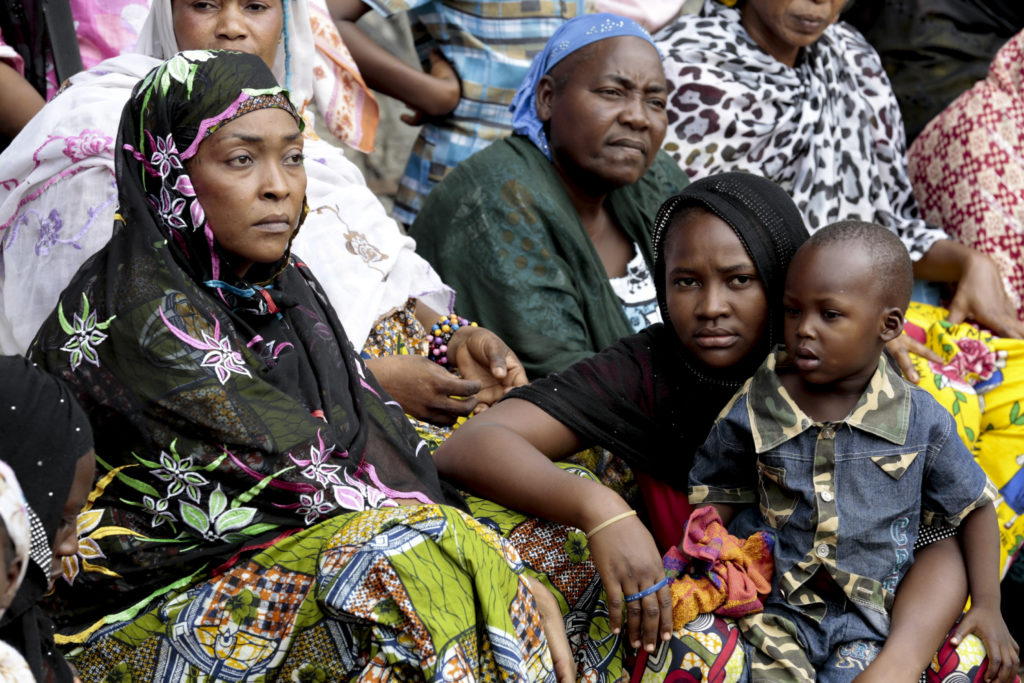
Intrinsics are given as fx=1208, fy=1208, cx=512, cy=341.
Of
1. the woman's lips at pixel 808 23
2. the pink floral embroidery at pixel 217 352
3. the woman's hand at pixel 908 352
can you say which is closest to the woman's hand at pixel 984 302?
the woman's hand at pixel 908 352

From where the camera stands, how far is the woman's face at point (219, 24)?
339cm

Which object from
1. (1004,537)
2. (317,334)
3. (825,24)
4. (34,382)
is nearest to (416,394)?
(317,334)

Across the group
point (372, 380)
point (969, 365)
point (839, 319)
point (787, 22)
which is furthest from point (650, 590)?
point (787, 22)

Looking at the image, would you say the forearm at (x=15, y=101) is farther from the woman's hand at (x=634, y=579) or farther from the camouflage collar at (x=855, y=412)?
the camouflage collar at (x=855, y=412)

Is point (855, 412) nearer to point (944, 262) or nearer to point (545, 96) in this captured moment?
point (545, 96)

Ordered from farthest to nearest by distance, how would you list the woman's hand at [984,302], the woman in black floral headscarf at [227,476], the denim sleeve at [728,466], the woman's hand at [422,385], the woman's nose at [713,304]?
the woman's hand at [984,302]
the woman's hand at [422,385]
the woman's nose at [713,304]
the denim sleeve at [728,466]
the woman in black floral headscarf at [227,476]

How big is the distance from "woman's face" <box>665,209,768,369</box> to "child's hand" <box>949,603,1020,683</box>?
780 mm

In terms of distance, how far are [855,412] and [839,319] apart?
0.21 meters

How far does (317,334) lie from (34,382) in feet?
2.81

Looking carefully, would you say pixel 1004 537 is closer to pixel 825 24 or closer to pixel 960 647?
pixel 960 647

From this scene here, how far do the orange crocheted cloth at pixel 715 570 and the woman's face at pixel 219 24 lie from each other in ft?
5.98

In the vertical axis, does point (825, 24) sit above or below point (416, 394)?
above

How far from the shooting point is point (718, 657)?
252 centimetres

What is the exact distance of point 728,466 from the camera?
2768 millimetres
